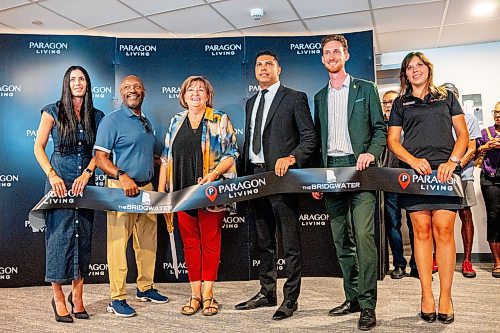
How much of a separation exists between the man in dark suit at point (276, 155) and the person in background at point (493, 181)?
2.68 meters

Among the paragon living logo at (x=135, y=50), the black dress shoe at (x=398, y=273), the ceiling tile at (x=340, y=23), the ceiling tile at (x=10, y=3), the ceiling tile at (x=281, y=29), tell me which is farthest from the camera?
the ceiling tile at (x=281, y=29)

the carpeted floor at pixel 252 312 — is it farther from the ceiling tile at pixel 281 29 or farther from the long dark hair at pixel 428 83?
the ceiling tile at pixel 281 29

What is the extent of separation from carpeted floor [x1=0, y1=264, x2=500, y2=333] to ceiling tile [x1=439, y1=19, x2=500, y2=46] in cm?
309

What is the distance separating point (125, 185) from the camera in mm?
3168

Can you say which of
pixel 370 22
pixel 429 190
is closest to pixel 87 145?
pixel 429 190

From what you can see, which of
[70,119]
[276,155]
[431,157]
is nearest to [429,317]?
[431,157]

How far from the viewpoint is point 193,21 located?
5273 mm

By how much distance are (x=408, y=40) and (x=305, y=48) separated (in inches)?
90.4

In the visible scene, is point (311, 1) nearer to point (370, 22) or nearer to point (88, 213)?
point (370, 22)

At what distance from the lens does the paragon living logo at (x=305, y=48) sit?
436 centimetres

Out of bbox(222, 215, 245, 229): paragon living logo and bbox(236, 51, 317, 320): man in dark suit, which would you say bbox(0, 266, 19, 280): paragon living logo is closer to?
bbox(222, 215, 245, 229): paragon living logo

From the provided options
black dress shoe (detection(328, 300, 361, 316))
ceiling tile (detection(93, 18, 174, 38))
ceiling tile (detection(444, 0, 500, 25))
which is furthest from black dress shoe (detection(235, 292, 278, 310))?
ceiling tile (detection(444, 0, 500, 25))

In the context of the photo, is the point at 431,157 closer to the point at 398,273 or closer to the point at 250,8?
the point at 398,273

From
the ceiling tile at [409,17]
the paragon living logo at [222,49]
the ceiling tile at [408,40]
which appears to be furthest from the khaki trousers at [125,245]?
the ceiling tile at [408,40]
